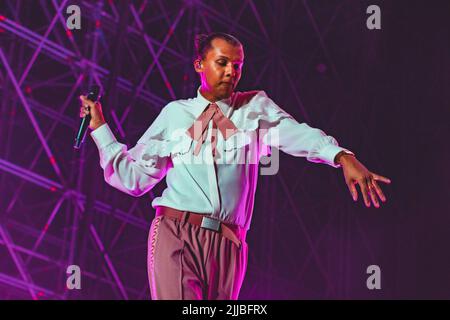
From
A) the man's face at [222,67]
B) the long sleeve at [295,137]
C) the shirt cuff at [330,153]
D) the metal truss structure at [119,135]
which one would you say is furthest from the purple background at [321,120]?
the shirt cuff at [330,153]

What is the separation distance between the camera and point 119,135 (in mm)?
4527

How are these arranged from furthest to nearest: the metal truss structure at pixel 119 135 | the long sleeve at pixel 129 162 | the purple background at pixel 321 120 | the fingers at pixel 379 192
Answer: the purple background at pixel 321 120
the metal truss structure at pixel 119 135
the long sleeve at pixel 129 162
the fingers at pixel 379 192

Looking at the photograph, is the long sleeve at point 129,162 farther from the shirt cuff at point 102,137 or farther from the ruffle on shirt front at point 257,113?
the ruffle on shirt front at point 257,113

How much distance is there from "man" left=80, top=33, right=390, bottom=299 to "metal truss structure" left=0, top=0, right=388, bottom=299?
1412 mm

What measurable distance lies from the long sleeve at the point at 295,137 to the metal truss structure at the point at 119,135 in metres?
1.65

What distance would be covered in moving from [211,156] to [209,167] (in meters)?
0.05

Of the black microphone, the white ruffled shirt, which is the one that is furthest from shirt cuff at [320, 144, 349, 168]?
the black microphone

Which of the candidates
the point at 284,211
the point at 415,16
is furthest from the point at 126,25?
the point at 415,16

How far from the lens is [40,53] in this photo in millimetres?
4449

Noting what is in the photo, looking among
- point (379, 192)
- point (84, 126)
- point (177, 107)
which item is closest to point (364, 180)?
point (379, 192)

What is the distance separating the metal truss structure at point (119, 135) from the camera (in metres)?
4.34

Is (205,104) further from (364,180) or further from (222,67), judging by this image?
(364,180)

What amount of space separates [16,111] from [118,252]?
104cm

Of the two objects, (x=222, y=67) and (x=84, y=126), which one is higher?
(x=222, y=67)
